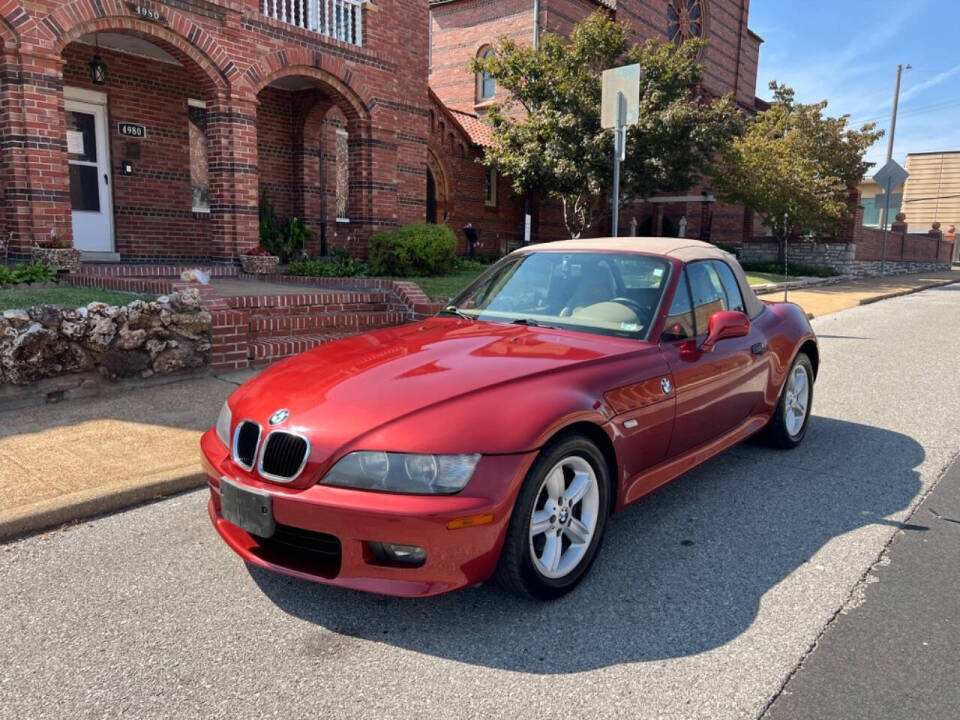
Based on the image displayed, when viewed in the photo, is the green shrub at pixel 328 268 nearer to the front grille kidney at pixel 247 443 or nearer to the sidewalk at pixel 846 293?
the sidewalk at pixel 846 293

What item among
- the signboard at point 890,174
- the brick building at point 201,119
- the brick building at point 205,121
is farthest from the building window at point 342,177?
the signboard at point 890,174

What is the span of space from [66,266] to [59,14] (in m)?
3.26

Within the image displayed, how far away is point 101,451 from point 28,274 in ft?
16.6

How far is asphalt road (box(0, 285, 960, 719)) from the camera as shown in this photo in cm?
246

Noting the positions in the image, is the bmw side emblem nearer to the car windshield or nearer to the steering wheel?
the car windshield

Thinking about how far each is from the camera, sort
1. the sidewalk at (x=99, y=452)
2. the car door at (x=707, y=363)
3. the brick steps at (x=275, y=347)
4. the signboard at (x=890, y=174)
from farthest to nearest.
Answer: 1. the signboard at (x=890, y=174)
2. the brick steps at (x=275, y=347)
3. the sidewalk at (x=99, y=452)
4. the car door at (x=707, y=363)

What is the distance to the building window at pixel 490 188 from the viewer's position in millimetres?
22047

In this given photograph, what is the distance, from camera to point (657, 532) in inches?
151

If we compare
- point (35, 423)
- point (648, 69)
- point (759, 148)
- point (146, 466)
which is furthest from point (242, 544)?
point (759, 148)

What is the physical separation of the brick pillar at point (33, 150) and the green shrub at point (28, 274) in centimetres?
69

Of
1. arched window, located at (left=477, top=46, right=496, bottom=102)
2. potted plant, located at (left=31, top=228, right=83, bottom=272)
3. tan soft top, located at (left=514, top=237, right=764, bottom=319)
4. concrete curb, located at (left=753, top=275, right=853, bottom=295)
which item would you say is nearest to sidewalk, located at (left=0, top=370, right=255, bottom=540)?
tan soft top, located at (left=514, top=237, right=764, bottom=319)

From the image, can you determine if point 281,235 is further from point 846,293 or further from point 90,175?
point 846,293

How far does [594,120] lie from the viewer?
18609 mm

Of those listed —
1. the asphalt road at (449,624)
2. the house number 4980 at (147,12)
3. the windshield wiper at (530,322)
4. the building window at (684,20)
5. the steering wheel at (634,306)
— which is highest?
the building window at (684,20)
